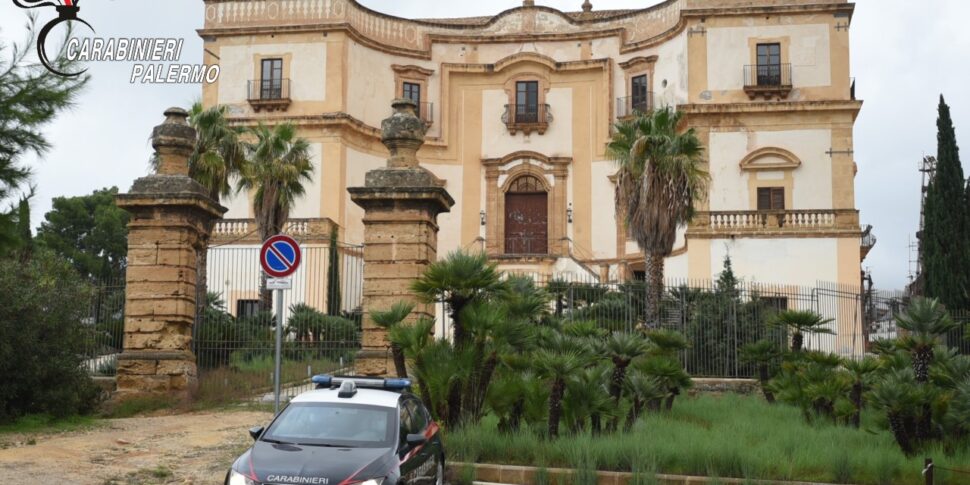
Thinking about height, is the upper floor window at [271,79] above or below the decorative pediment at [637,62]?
below

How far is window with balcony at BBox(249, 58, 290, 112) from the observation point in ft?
120

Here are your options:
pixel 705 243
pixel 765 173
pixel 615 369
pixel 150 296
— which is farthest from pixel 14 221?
pixel 765 173

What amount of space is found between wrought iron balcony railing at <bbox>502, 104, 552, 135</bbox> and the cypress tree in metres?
13.8

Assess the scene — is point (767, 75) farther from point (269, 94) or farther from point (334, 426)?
point (334, 426)

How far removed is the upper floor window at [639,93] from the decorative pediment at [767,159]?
4.59m

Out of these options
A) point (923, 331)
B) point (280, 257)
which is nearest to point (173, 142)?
point (280, 257)

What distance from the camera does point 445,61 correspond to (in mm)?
39688

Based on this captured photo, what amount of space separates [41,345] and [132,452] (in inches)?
118

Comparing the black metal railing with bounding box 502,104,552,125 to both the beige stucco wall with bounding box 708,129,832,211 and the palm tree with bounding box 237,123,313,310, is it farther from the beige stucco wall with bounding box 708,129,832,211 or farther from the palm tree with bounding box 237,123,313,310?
the palm tree with bounding box 237,123,313,310

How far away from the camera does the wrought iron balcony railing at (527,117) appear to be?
128ft

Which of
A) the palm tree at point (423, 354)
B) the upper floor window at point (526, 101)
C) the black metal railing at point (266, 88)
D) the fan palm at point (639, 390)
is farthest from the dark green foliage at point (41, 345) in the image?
the upper floor window at point (526, 101)

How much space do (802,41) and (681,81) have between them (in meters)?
4.25

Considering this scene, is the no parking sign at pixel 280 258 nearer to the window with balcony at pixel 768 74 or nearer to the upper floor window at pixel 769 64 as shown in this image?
the window with balcony at pixel 768 74

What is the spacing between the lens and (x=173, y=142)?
15867mm
